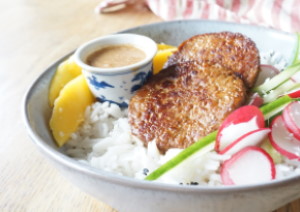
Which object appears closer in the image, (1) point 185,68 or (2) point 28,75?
(1) point 185,68

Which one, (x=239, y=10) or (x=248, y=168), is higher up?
(x=248, y=168)

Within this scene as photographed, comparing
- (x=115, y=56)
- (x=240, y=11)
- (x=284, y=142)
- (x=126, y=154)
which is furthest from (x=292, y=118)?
(x=240, y=11)

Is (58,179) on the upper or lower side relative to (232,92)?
lower

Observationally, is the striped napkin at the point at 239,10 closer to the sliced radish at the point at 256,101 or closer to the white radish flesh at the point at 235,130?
the sliced radish at the point at 256,101

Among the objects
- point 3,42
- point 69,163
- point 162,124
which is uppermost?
point 69,163

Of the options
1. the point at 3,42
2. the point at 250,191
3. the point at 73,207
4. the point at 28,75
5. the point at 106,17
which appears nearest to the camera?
the point at 250,191

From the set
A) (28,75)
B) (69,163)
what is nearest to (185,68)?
(69,163)

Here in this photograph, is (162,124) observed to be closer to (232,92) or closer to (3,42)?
(232,92)

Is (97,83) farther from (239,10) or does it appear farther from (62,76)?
(239,10)
